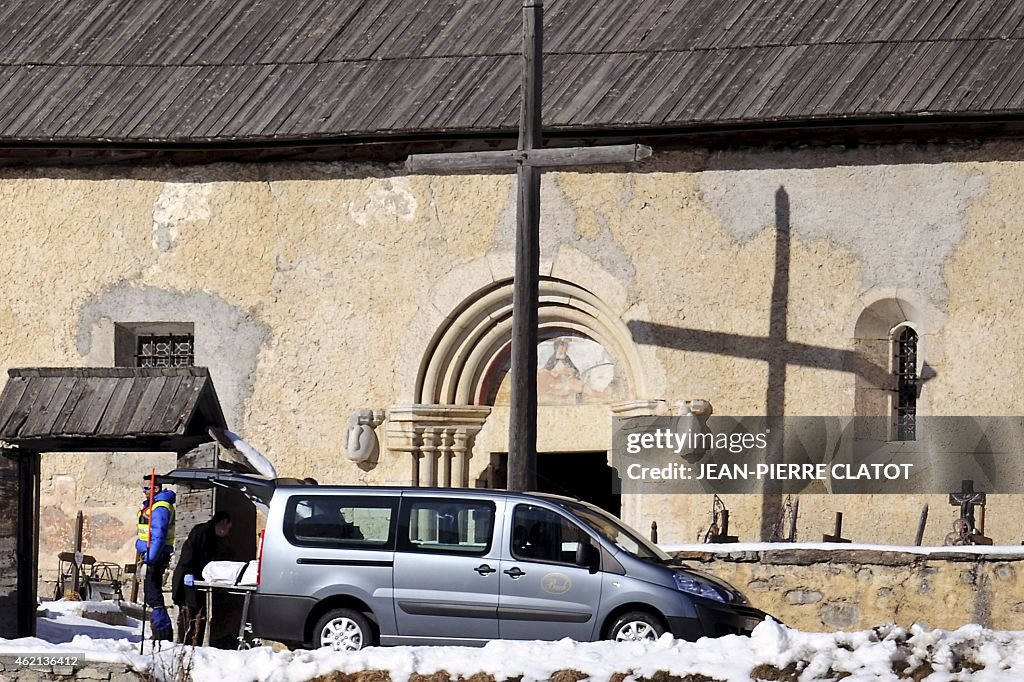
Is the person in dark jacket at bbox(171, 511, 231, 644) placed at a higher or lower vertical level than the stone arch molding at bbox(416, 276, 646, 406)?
lower

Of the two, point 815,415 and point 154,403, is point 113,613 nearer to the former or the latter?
point 154,403

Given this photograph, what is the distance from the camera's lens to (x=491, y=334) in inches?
767

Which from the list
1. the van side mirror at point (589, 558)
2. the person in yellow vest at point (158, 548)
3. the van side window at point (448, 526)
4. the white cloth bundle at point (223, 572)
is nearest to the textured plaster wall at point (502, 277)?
the person in yellow vest at point (158, 548)

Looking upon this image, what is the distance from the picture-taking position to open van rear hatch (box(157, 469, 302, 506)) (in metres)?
14.1

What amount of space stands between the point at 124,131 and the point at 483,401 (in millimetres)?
4713

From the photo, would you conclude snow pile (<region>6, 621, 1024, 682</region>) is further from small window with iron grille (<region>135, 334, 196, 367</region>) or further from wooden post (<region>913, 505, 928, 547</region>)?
small window with iron grille (<region>135, 334, 196, 367</region>)

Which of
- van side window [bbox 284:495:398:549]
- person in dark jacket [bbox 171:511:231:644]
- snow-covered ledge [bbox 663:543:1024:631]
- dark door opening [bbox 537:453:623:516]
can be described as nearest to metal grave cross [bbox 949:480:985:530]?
snow-covered ledge [bbox 663:543:1024:631]

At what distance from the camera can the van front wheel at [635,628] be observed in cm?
1284

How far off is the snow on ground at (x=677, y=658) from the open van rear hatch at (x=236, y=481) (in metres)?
2.37

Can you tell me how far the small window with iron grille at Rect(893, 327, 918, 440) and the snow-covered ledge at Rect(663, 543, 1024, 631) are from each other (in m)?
3.95

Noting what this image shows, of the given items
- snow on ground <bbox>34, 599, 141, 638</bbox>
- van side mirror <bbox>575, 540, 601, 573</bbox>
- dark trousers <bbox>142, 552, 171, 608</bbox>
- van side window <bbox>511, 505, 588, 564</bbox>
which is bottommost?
snow on ground <bbox>34, 599, 141, 638</bbox>

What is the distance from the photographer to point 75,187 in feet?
66.2

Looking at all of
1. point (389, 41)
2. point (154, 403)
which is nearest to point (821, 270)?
point (389, 41)

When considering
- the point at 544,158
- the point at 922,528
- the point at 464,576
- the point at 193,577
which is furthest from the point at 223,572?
the point at 922,528
